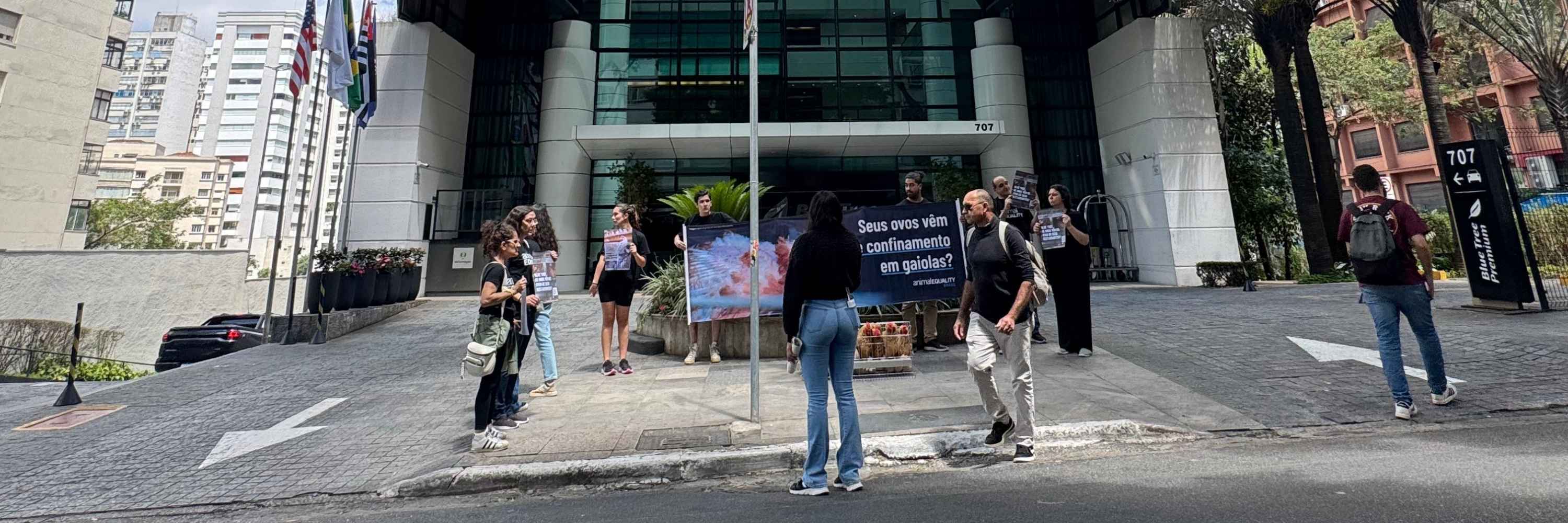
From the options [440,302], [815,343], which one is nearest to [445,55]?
[440,302]

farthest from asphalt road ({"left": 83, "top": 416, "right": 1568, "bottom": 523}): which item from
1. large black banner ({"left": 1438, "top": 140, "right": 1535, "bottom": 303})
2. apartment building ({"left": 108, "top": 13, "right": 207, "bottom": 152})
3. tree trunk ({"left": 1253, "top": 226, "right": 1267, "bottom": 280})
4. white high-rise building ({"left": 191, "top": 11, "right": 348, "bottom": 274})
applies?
apartment building ({"left": 108, "top": 13, "right": 207, "bottom": 152})

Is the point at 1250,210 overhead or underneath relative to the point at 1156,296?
overhead

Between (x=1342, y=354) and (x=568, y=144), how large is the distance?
1824 cm

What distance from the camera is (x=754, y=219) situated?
4.94 metres

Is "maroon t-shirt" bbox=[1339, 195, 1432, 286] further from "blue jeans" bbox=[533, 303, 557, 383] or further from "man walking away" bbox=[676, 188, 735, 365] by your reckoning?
"blue jeans" bbox=[533, 303, 557, 383]

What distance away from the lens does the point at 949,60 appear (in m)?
19.7

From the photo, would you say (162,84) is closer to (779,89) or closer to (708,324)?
(779,89)

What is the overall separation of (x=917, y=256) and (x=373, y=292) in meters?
11.2

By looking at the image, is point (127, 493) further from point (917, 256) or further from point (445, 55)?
point (445, 55)

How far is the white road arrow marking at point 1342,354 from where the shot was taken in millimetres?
5399

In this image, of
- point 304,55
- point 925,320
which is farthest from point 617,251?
point 304,55

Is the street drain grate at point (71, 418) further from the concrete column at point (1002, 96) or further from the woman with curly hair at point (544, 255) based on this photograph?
the concrete column at point (1002, 96)

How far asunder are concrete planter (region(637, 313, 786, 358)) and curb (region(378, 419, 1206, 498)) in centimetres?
313

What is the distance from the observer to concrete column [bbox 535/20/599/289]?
17984 mm
